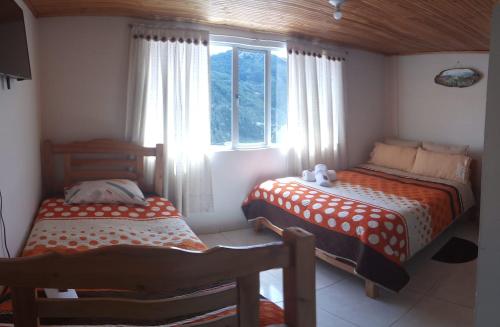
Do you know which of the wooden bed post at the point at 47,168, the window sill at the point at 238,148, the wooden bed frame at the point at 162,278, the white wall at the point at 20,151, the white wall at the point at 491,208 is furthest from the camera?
the window sill at the point at 238,148

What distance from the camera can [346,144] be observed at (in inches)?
178

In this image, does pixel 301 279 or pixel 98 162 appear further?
pixel 98 162

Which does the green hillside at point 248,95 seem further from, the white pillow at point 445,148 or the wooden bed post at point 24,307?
the wooden bed post at point 24,307

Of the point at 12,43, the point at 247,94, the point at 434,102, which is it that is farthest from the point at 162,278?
the point at 434,102

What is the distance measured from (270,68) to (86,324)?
10.6ft

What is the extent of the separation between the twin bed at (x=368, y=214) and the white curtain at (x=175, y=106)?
0.72m

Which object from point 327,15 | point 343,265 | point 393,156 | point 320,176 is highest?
point 327,15

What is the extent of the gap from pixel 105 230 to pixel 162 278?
1.70 meters

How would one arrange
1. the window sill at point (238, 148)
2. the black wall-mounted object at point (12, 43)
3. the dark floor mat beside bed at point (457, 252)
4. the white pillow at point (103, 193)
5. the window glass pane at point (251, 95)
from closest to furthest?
1. the black wall-mounted object at point (12, 43)
2. the white pillow at point (103, 193)
3. the dark floor mat beside bed at point (457, 252)
4. the window sill at point (238, 148)
5. the window glass pane at point (251, 95)

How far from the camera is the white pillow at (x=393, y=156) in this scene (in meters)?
4.34

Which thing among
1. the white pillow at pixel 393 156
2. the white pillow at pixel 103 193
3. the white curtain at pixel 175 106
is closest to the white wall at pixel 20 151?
the white pillow at pixel 103 193

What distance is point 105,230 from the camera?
2221 millimetres

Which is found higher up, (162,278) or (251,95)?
(251,95)

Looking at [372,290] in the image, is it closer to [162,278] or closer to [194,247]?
[194,247]
